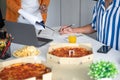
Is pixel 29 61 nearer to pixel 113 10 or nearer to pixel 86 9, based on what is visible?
pixel 113 10

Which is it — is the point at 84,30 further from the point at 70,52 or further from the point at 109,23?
the point at 70,52

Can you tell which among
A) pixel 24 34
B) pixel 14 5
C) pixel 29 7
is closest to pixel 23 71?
pixel 24 34

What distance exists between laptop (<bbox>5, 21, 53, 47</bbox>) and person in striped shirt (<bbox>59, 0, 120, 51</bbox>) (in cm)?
44

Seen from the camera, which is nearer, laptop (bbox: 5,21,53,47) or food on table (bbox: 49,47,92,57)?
food on table (bbox: 49,47,92,57)

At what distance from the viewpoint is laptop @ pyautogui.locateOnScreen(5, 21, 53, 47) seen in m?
1.99

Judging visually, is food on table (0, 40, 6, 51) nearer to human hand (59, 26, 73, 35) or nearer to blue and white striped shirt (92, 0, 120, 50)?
human hand (59, 26, 73, 35)

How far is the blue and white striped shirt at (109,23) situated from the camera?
2250 millimetres

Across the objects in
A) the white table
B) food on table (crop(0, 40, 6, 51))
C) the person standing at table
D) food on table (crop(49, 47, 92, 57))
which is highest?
the person standing at table

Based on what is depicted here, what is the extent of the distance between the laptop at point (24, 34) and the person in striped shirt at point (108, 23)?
1.45ft

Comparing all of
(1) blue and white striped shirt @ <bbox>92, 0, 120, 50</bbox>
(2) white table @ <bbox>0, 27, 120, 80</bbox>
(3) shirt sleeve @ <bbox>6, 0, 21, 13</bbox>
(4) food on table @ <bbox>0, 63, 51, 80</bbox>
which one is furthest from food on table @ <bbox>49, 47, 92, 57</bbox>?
(3) shirt sleeve @ <bbox>6, 0, 21, 13</bbox>

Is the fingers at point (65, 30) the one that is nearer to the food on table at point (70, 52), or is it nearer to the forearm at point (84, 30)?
the forearm at point (84, 30)

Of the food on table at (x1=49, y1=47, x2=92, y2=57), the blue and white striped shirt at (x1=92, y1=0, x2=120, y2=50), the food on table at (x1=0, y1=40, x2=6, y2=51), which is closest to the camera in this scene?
the food on table at (x1=49, y1=47, x2=92, y2=57)

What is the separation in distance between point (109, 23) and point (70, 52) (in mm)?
731

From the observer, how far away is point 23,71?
1.44m
